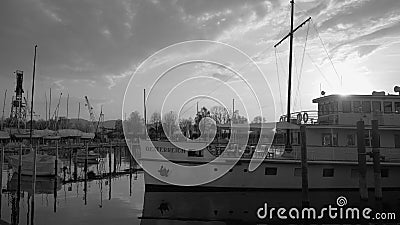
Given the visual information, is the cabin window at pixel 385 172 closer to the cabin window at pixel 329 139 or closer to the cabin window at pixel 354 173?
the cabin window at pixel 354 173

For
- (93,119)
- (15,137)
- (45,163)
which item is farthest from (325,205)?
(93,119)

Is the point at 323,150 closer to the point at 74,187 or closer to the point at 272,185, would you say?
the point at 272,185

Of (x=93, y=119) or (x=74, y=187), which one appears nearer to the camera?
(x=74, y=187)

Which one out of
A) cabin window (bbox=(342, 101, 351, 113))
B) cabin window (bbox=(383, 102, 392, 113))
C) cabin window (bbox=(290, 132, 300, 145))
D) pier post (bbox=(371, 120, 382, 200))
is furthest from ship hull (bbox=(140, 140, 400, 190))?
pier post (bbox=(371, 120, 382, 200))

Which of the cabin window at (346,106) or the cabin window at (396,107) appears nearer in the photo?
the cabin window at (346,106)

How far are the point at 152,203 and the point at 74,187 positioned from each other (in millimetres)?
11405

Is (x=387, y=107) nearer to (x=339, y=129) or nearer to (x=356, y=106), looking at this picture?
(x=356, y=106)

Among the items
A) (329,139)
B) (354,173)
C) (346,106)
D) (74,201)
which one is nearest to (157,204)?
(74,201)

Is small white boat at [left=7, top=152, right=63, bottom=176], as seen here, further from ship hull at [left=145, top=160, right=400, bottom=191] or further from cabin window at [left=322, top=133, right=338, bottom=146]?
cabin window at [left=322, top=133, right=338, bottom=146]

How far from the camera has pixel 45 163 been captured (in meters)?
35.7
